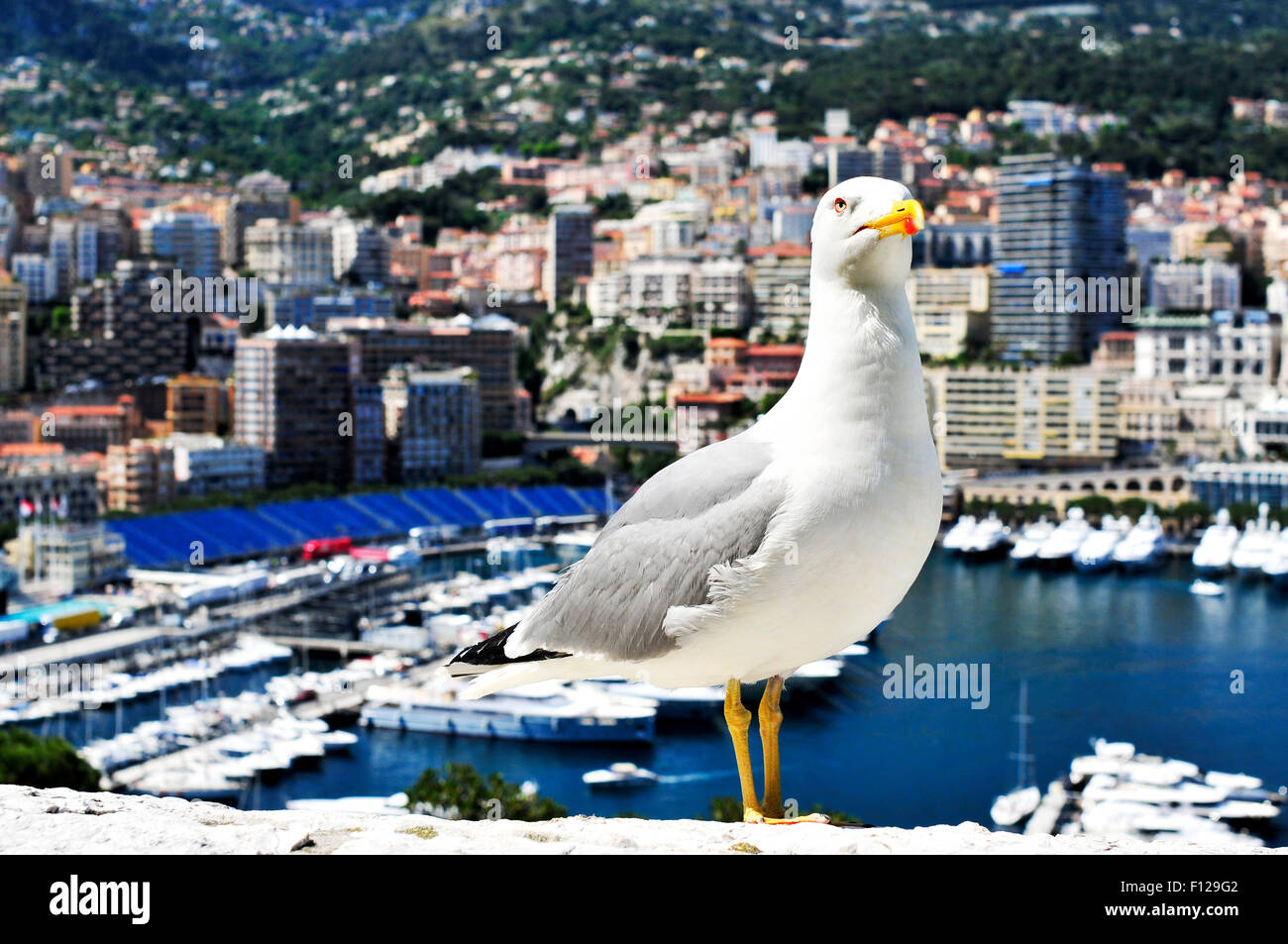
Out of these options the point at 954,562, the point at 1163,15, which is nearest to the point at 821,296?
Result: the point at 954,562

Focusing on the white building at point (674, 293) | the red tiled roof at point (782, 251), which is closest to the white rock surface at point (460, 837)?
the white building at point (674, 293)

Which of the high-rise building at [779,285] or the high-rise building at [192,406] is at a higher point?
the high-rise building at [779,285]

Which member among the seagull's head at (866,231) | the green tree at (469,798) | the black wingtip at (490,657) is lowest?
the green tree at (469,798)

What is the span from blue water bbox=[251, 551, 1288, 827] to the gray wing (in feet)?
25.5

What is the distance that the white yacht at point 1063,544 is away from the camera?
65.7 ft

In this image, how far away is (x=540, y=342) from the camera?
32312 millimetres

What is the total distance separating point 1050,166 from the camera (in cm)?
3047

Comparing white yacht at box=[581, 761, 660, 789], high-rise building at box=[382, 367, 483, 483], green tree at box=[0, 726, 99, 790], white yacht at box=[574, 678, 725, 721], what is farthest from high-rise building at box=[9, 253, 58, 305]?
green tree at box=[0, 726, 99, 790]

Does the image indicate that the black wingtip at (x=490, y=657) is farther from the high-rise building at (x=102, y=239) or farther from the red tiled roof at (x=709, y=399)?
the high-rise building at (x=102, y=239)

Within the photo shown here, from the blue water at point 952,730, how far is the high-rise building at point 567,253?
765 inches

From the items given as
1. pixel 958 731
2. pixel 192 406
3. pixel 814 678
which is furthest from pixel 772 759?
pixel 192 406

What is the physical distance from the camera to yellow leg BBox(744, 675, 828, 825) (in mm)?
1567
